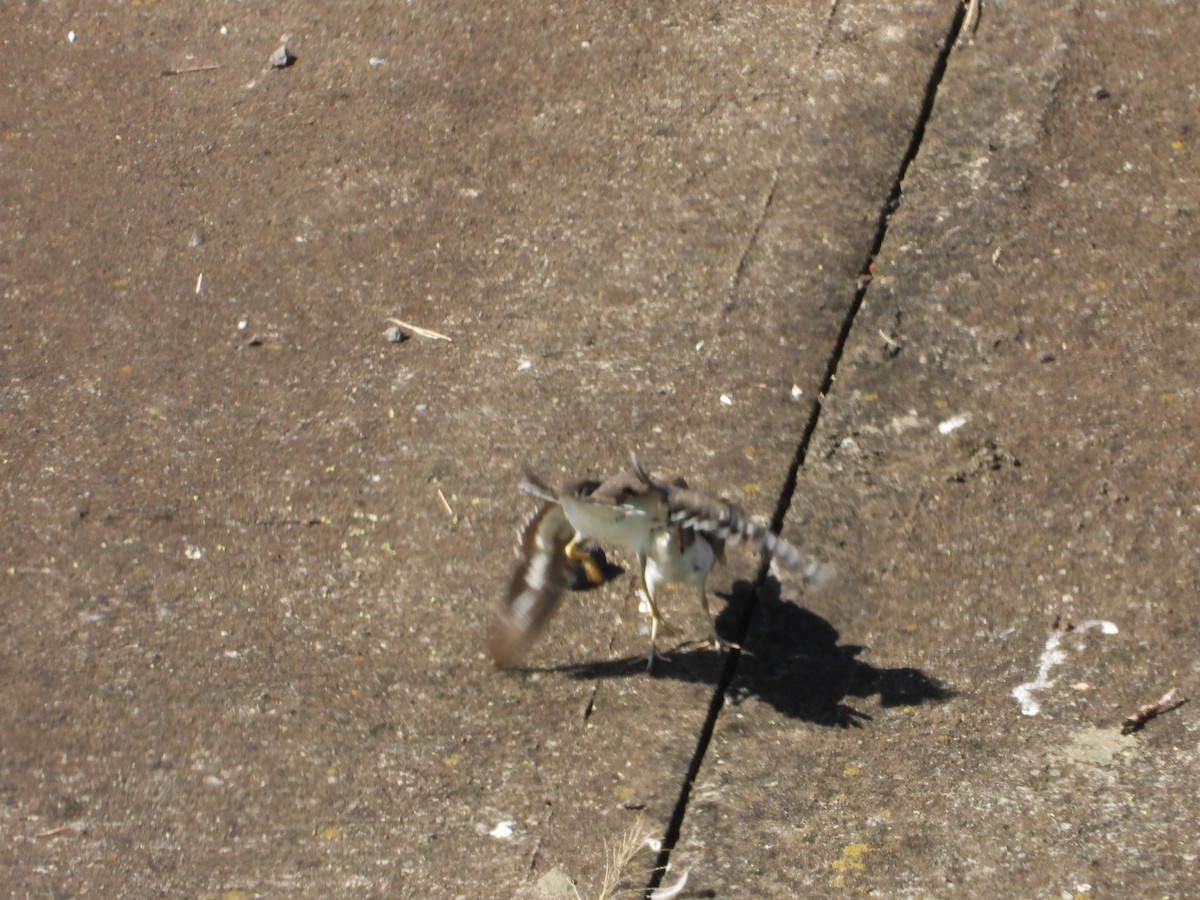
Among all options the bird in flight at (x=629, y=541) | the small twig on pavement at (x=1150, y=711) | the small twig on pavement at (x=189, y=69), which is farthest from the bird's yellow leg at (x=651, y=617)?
the small twig on pavement at (x=189, y=69)

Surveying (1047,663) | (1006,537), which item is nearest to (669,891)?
(1047,663)

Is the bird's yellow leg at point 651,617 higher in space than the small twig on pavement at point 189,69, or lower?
lower

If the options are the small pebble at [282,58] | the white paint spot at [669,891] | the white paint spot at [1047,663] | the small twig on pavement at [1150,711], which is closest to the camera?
the white paint spot at [669,891]

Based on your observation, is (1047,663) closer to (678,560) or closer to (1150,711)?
(1150,711)

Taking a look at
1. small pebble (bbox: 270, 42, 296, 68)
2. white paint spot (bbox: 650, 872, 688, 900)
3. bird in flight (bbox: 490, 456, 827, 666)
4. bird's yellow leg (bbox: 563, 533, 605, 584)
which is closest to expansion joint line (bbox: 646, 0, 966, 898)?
white paint spot (bbox: 650, 872, 688, 900)

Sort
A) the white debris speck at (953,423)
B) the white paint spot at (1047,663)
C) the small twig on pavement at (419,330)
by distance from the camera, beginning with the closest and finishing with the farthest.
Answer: the white paint spot at (1047,663) < the white debris speck at (953,423) < the small twig on pavement at (419,330)

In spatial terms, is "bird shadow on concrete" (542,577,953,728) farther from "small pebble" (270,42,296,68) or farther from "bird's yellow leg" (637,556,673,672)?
"small pebble" (270,42,296,68)

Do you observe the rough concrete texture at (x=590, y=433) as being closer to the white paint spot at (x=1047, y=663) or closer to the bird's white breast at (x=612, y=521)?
the white paint spot at (x=1047, y=663)
